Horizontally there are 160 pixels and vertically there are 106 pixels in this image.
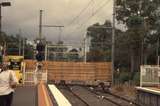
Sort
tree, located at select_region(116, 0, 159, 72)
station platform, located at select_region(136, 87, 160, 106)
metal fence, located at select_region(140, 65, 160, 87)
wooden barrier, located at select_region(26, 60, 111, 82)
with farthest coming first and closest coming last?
1. tree, located at select_region(116, 0, 159, 72)
2. wooden barrier, located at select_region(26, 60, 111, 82)
3. metal fence, located at select_region(140, 65, 160, 87)
4. station platform, located at select_region(136, 87, 160, 106)

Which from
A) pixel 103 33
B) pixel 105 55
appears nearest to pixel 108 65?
pixel 105 55

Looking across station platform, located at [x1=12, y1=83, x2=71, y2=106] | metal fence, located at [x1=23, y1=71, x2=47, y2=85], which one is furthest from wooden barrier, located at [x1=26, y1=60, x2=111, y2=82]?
station platform, located at [x1=12, y1=83, x2=71, y2=106]

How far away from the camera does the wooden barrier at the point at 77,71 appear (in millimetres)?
59906

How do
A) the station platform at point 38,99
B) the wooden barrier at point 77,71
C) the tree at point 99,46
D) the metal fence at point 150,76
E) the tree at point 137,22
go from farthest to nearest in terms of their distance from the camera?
the tree at point 99,46, the tree at point 137,22, the wooden barrier at point 77,71, the metal fence at point 150,76, the station platform at point 38,99

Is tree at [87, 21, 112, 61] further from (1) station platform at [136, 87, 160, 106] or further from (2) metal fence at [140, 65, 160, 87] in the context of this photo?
(1) station platform at [136, 87, 160, 106]

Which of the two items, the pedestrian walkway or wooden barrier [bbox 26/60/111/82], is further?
wooden barrier [bbox 26/60/111/82]

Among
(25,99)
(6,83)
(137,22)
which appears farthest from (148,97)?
(137,22)

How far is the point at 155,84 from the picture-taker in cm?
4141

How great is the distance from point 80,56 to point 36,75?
17295 millimetres

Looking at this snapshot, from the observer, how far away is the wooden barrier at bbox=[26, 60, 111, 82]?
59.9 meters

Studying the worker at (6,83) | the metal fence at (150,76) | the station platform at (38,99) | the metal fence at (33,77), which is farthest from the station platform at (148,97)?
the metal fence at (33,77)

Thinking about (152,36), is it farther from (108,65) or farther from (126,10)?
(108,65)

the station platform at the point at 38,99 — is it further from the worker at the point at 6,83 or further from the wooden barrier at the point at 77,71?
the wooden barrier at the point at 77,71

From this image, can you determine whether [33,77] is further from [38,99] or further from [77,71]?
[38,99]
